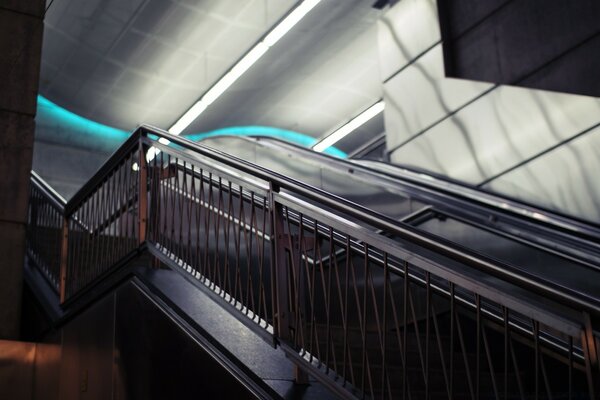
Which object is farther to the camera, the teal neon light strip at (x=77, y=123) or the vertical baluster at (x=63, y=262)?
the teal neon light strip at (x=77, y=123)

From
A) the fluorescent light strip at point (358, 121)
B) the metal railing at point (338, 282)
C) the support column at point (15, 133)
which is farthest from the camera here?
the fluorescent light strip at point (358, 121)

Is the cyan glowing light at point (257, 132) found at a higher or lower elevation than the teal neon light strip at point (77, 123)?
higher

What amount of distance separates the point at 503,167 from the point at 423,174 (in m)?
1.04

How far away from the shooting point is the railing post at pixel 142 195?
464 cm

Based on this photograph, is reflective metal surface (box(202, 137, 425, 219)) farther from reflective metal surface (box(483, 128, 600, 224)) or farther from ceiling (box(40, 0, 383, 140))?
ceiling (box(40, 0, 383, 140))

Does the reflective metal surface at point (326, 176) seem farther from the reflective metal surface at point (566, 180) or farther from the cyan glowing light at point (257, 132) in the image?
the cyan glowing light at point (257, 132)

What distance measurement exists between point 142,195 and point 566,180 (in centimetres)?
336

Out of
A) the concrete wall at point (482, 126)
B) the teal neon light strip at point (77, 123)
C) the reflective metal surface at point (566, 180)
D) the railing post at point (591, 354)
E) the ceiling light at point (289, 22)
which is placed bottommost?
the railing post at point (591, 354)

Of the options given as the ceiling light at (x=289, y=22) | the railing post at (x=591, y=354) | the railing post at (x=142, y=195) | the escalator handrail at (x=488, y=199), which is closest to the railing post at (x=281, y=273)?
the railing post at (x=591, y=354)

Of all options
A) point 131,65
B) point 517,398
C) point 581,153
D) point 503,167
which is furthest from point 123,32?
point 517,398

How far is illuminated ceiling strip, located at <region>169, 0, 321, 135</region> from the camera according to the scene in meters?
11.5

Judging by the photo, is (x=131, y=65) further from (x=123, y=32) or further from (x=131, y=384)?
(x=131, y=384)

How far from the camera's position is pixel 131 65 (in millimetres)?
12906

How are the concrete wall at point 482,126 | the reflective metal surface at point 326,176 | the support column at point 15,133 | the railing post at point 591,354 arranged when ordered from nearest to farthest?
the railing post at point 591,354
the support column at point 15,133
the concrete wall at point 482,126
the reflective metal surface at point 326,176
